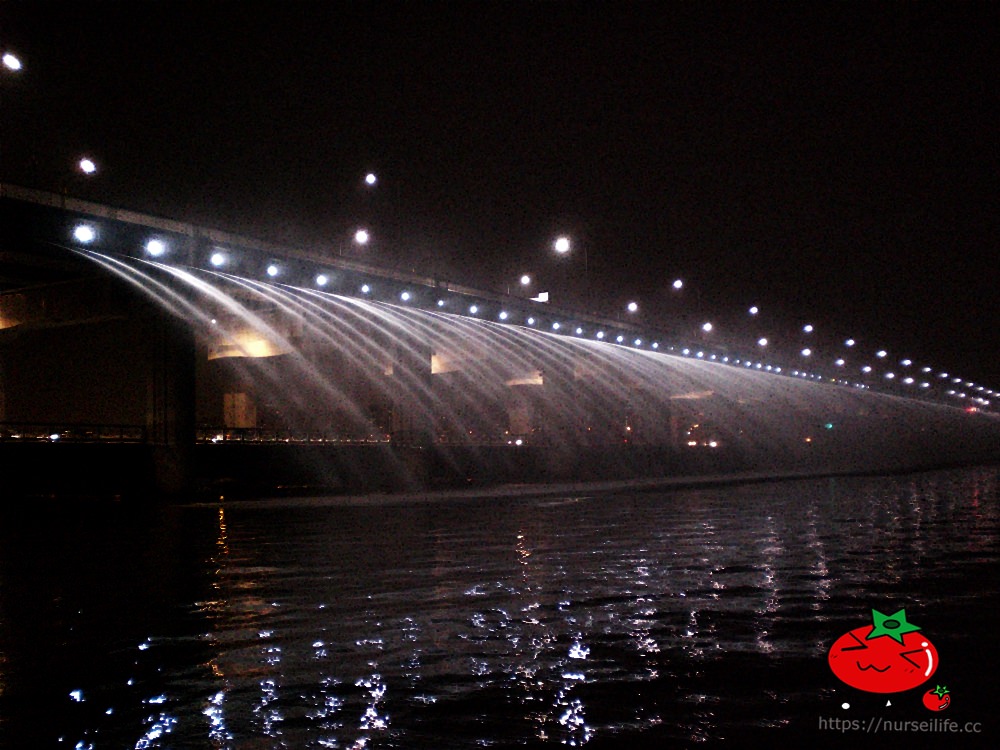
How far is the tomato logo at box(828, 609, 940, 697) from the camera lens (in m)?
6.54

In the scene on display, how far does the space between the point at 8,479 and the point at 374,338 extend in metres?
23.6

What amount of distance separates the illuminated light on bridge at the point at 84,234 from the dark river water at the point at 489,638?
11979 mm

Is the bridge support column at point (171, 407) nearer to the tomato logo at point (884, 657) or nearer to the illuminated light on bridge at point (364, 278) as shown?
the illuminated light on bridge at point (364, 278)

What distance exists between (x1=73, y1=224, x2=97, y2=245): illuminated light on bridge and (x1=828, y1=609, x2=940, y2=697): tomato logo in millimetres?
24887

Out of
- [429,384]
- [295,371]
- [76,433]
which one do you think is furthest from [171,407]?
[429,384]

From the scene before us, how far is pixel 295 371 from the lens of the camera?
169 feet

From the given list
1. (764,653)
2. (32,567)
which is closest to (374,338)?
(32,567)

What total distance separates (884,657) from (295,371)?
46573mm

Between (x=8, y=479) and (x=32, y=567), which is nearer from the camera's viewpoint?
(x=32, y=567)

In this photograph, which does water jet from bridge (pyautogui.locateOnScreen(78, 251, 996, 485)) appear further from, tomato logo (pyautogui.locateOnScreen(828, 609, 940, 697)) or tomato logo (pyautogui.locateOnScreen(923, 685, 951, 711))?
tomato logo (pyautogui.locateOnScreen(923, 685, 951, 711))

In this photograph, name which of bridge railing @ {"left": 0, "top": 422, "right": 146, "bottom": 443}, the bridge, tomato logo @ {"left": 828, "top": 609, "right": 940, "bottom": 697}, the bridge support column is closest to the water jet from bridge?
the bridge

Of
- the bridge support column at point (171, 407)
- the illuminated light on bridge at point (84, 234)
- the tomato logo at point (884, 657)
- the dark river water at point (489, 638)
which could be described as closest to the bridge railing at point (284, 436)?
the bridge support column at point (171, 407)

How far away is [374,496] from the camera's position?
1323 inches

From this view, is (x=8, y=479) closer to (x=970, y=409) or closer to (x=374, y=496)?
(x=374, y=496)
